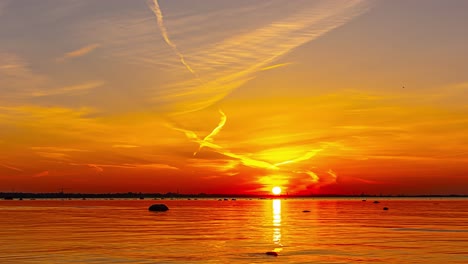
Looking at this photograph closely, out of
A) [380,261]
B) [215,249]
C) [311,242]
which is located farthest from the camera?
[311,242]

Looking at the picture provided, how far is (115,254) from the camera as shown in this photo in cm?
3847

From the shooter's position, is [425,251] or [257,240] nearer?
[425,251]

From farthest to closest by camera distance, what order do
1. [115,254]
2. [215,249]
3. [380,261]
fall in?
1. [215,249]
2. [115,254]
3. [380,261]

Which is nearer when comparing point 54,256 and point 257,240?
point 54,256

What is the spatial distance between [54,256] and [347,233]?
31.8 meters

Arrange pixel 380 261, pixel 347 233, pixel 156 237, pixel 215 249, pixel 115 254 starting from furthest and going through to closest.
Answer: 1. pixel 347 233
2. pixel 156 237
3. pixel 215 249
4. pixel 115 254
5. pixel 380 261

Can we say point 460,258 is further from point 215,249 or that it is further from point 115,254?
point 115,254

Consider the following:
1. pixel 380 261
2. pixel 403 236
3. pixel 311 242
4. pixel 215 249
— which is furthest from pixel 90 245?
pixel 403 236

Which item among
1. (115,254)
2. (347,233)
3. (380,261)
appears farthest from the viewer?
(347,233)

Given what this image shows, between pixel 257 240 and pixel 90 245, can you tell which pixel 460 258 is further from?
pixel 90 245

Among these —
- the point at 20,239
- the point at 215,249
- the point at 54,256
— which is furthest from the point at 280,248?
the point at 20,239

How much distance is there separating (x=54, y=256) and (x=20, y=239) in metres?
13.6

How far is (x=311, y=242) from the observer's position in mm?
47688

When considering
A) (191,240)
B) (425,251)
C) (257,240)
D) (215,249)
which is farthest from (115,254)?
(425,251)
